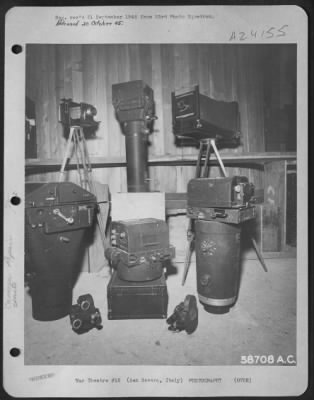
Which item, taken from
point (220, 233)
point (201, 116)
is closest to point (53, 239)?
point (220, 233)

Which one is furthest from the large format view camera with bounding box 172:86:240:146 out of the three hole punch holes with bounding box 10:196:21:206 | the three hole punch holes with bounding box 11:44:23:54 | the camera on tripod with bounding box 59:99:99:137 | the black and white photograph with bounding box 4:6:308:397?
the three hole punch holes with bounding box 10:196:21:206

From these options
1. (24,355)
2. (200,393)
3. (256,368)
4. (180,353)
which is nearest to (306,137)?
(256,368)

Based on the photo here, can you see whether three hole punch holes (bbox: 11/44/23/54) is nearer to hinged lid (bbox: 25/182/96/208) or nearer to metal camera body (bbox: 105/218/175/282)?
hinged lid (bbox: 25/182/96/208)

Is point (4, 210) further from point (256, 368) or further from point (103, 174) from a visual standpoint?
point (256, 368)

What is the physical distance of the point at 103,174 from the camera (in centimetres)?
250

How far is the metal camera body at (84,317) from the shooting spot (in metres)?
1.62

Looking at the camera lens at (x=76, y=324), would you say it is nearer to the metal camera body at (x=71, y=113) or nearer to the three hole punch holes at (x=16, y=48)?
the metal camera body at (x=71, y=113)

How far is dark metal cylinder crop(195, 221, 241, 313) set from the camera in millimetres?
1705

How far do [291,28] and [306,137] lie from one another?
2.23ft

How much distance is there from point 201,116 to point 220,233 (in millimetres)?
907

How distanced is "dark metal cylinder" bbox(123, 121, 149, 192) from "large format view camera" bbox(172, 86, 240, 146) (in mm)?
309

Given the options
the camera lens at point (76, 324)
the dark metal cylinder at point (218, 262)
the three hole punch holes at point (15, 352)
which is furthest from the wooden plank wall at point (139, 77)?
the three hole punch holes at point (15, 352)

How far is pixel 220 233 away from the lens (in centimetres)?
170

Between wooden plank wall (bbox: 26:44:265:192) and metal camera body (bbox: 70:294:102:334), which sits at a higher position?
wooden plank wall (bbox: 26:44:265:192)
